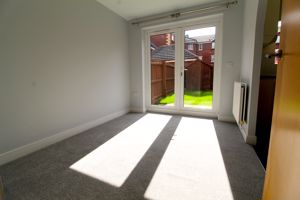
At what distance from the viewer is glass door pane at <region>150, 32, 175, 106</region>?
13.2ft

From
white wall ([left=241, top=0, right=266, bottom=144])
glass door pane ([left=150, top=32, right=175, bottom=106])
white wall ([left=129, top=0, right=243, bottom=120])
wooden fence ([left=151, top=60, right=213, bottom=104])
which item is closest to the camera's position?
Answer: white wall ([left=241, top=0, right=266, bottom=144])

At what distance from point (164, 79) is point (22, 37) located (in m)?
3.04

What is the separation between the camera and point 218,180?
1.58m

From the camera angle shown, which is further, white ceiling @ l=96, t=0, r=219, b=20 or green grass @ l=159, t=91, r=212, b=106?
green grass @ l=159, t=91, r=212, b=106

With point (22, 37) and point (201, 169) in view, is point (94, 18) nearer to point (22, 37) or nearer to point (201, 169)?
point (22, 37)

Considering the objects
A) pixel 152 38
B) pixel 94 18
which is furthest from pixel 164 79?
pixel 94 18

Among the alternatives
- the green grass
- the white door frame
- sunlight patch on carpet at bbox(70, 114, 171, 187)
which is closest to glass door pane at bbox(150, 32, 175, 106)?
the white door frame

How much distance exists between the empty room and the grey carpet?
0.04 ft

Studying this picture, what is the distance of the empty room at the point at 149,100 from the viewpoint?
139cm

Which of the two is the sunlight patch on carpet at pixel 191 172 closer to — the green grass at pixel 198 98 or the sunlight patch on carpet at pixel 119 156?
the sunlight patch on carpet at pixel 119 156

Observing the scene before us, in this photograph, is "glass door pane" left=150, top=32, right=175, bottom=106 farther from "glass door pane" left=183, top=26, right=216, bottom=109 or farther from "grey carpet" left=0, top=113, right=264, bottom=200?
"grey carpet" left=0, top=113, right=264, bottom=200

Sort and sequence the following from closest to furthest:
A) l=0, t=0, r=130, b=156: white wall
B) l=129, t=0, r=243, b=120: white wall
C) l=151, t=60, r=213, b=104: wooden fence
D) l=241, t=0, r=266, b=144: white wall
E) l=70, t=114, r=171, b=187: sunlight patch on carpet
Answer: l=70, t=114, r=171, b=187: sunlight patch on carpet → l=0, t=0, r=130, b=156: white wall → l=241, t=0, r=266, b=144: white wall → l=129, t=0, r=243, b=120: white wall → l=151, t=60, r=213, b=104: wooden fence

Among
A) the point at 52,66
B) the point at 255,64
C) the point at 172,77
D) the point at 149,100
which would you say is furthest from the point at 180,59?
the point at 52,66

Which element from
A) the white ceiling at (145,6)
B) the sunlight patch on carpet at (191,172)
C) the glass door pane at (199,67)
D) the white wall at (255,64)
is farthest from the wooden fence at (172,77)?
the sunlight patch on carpet at (191,172)
